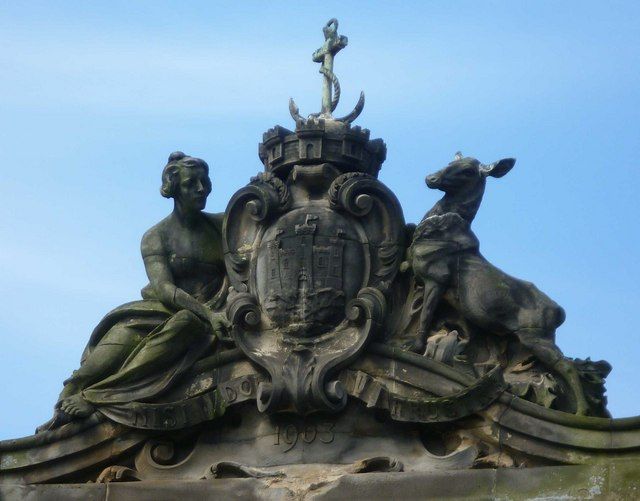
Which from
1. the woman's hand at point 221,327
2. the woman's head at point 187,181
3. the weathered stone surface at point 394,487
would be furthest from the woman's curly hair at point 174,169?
the weathered stone surface at point 394,487

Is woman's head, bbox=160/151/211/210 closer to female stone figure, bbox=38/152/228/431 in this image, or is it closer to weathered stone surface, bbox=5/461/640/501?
Answer: female stone figure, bbox=38/152/228/431

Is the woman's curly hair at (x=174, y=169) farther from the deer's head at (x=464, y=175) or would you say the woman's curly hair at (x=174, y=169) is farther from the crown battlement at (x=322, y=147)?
the deer's head at (x=464, y=175)

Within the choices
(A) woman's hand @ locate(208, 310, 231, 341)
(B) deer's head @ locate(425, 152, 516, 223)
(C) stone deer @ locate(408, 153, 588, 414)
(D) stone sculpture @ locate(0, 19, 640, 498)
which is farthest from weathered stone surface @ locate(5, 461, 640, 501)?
(B) deer's head @ locate(425, 152, 516, 223)

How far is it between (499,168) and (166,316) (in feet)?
11.0

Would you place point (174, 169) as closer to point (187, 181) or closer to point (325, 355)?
point (187, 181)

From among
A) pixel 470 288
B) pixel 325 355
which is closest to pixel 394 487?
pixel 325 355

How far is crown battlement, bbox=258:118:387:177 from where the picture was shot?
2438cm

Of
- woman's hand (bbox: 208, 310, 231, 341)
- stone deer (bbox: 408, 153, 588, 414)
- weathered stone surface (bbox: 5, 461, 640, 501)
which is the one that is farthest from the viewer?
woman's hand (bbox: 208, 310, 231, 341)

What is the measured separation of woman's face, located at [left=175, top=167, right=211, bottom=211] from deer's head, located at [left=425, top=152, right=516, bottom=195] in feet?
6.89

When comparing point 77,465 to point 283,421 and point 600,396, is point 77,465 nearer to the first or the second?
point 283,421

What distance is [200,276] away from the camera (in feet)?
80.9

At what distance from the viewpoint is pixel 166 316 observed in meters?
24.4

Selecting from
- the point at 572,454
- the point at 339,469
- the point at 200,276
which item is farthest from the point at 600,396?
the point at 200,276

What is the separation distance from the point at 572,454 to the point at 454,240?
239 centimetres
